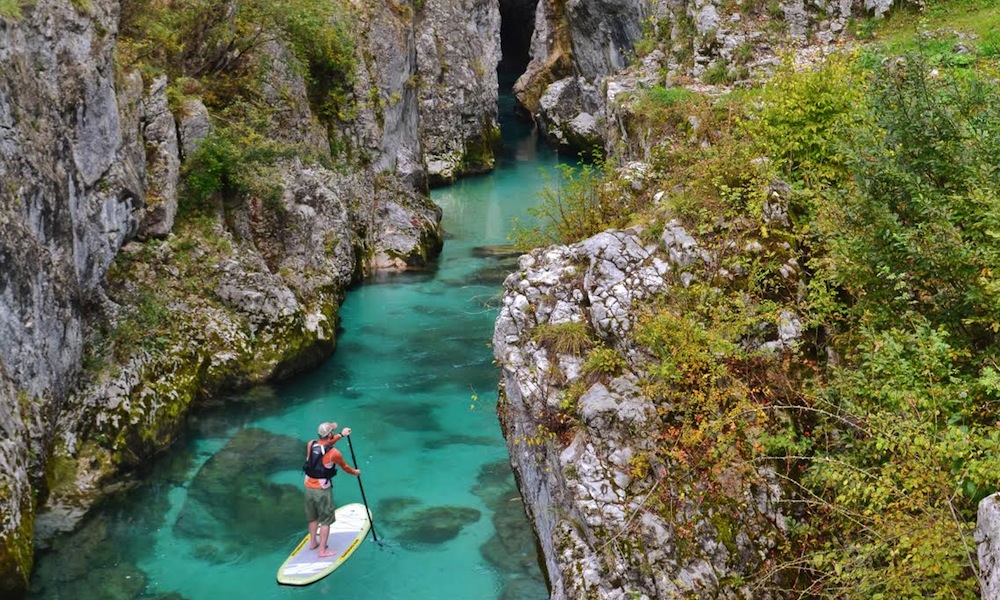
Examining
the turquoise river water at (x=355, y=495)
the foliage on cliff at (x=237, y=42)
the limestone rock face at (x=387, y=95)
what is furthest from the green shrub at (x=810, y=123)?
the limestone rock face at (x=387, y=95)

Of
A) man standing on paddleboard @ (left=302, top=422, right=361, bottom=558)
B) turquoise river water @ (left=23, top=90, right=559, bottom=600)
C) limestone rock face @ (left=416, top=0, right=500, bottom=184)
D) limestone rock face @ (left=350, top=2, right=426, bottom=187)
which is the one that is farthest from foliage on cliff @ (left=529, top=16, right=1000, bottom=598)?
limestone rock face @ (left=416, top=0, right=500, bottom=184)

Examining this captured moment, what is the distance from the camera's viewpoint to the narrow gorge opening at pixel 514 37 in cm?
5547

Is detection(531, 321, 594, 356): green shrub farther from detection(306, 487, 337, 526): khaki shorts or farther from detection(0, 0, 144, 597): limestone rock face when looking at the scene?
detection(0, 0, 144, 597): limestone rock face

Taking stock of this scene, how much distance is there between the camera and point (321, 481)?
10672mm

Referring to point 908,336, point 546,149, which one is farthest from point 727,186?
point 546,149

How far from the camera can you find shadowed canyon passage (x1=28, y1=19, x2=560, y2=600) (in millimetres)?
10773

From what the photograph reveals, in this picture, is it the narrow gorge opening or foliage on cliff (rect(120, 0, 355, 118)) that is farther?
the narrow gorge opening

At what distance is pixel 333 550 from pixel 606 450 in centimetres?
449

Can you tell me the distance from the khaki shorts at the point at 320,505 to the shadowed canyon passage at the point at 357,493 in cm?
71

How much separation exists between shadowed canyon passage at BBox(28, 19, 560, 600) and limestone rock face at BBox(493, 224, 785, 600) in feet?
5.71

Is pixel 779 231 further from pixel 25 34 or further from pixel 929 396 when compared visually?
pixel 25 34

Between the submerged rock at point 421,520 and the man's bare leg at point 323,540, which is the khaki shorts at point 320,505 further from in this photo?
the submerged rock at point 421,520

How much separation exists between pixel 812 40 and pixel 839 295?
35.4ft

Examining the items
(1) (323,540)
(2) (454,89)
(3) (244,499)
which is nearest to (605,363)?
(1) (323,540)
